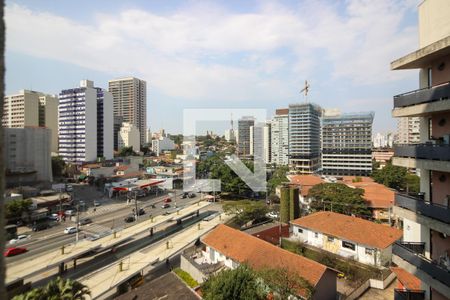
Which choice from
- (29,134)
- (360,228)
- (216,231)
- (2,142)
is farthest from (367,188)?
(29,134)

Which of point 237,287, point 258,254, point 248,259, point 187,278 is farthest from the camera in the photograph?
point 187,278

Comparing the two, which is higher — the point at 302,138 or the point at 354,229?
the point at 302,138

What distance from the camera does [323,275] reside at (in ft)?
35.4

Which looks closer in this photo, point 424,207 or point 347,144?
point 424,207

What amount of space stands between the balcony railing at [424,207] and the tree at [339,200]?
57.8 ft

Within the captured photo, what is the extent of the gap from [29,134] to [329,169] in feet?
164

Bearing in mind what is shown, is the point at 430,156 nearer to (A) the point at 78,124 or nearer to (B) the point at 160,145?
(A) the point at 78,124

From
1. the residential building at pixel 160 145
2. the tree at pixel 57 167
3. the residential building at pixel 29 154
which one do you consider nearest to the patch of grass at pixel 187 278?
the residential building at pixel 29 154

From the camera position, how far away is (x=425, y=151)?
5746 millimetres

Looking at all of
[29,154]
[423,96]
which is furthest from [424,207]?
[29,154]

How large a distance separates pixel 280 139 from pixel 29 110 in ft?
176

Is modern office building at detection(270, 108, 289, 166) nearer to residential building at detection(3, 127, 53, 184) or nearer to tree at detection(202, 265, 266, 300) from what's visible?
residential building at detection(3, 127, 53, 184)

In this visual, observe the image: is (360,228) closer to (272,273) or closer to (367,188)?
(272,273)

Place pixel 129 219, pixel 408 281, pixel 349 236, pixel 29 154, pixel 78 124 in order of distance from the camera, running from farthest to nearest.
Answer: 1. pixel 78 124
2. pixel 29 154
3. pixel 129 219
4. pixel 349 236
5. pixel 408 281
